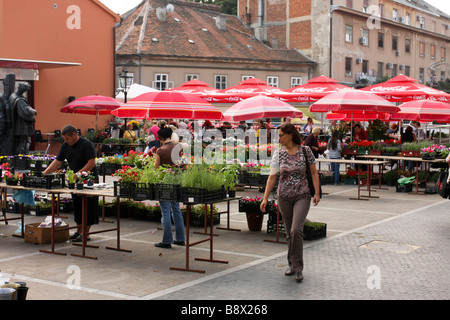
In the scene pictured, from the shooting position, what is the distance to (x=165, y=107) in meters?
14.3

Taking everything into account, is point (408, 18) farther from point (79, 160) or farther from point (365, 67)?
point (79, 160)

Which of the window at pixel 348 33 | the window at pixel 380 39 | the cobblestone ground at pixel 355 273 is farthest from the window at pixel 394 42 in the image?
the cobblestone ground at pixel 355 273

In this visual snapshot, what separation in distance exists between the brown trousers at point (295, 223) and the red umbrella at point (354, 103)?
1002 cm

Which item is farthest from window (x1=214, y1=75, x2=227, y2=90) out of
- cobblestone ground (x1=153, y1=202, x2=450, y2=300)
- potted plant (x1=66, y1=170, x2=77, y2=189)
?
potted plant (x1=66, y1=170, x2=77, y2=189)

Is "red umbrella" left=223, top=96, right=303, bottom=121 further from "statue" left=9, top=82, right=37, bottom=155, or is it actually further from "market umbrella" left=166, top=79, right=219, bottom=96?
"statue" left=9, top=82, right=37, bottom=155

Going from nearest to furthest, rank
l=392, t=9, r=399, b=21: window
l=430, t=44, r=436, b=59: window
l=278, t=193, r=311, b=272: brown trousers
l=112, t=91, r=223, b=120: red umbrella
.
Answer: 1. l=278, t=193, r=311, b=272: brown trousers
2. l=112, t=91, r=223, b=120: red umbrella
3. l=392, t=9, r=399, b=21: window
4. l=430, t=44, r=436, b=59: window

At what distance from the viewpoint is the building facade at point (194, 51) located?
138 ft

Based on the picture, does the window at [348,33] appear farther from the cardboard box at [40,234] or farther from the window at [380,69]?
the cardboard box at [40,234]

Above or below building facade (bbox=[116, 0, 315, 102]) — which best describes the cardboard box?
below

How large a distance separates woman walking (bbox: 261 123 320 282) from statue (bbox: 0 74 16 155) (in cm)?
935

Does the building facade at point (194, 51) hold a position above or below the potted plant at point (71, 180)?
above

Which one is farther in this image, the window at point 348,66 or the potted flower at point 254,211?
the window at point 348,66

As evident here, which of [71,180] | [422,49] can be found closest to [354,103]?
[71,180]

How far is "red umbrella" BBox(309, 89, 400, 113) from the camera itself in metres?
17.2
